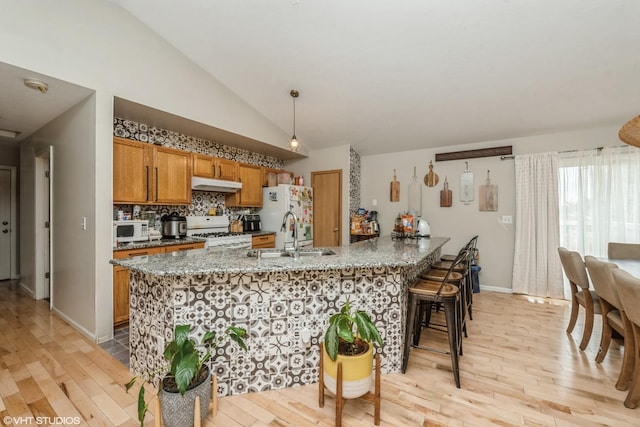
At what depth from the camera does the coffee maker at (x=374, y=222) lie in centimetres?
494

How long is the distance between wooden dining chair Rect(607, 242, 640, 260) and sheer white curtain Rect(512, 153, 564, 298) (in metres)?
0.75

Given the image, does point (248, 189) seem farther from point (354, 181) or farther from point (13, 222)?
point (13, 222)

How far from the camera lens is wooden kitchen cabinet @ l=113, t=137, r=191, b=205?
3066 mm

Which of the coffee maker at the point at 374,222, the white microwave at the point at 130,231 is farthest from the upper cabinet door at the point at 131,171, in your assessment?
the coffee maker at the point at 374,222

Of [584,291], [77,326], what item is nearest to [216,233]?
[77,326]

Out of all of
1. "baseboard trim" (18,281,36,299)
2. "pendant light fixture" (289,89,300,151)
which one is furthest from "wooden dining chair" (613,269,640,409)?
"baseboard trim" (18,281,36,299)

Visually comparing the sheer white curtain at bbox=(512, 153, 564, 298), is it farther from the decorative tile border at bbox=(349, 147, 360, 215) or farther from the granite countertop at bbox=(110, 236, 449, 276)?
the granite countertop at bbox=(110, 236, 449, 276)

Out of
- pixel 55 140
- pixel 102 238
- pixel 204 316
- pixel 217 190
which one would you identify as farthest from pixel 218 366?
pixel 55 140

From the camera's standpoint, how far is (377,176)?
5.30m

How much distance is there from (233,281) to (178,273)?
1.20ft

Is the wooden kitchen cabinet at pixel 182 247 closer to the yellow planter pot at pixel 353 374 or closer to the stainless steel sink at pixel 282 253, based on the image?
the stainless steel sink at pixel 282 253

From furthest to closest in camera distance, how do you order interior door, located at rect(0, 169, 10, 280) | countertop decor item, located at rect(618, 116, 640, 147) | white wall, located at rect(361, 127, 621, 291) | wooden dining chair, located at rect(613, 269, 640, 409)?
interior door, located at rect(0, 169, 10, 280), white wall, located at rect(361, 127, 621, 291), countertop decor item, located at rect(618, 116, 640, 147), wooden dining chair, located at rect(613, 269, 640, 409)

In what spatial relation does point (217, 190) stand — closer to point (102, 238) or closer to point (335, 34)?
point (102, 238)

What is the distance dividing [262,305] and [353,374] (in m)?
0.70
